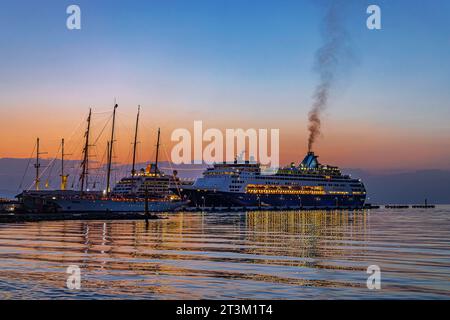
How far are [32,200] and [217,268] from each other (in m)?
78.2

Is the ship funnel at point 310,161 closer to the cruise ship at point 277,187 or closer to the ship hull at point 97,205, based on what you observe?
the cruise ship at point 277,187

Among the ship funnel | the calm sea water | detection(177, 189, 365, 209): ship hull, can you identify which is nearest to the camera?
the calm sea water

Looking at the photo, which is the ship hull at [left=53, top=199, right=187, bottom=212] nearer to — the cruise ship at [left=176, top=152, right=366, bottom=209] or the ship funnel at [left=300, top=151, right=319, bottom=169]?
the cruise ship at [left=176, top=152, right=366, bottom=209]

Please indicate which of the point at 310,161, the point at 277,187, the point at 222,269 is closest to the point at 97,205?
the point at 277,187

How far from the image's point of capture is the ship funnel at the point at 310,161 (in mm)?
170625

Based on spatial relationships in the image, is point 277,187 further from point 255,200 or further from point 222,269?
point 222,269

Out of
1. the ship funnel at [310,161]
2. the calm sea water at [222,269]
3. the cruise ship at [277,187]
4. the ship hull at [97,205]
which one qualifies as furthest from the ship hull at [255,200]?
the calm sea water at [222,269]

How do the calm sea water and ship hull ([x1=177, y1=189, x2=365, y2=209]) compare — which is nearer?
the calm sea water

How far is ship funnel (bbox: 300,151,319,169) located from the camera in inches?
6718

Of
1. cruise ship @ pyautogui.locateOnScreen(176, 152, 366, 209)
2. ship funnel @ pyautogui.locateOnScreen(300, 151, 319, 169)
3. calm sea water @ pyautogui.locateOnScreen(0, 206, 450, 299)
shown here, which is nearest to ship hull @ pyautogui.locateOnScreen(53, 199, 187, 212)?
cruise ship @ pyautogui.locateOnScreen(176, 152, 366, 209)

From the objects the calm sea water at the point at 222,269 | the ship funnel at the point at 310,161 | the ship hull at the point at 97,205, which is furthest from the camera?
the ship funnel at the point at 310,161

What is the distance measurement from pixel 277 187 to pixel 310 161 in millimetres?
24757

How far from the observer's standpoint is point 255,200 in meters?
145
